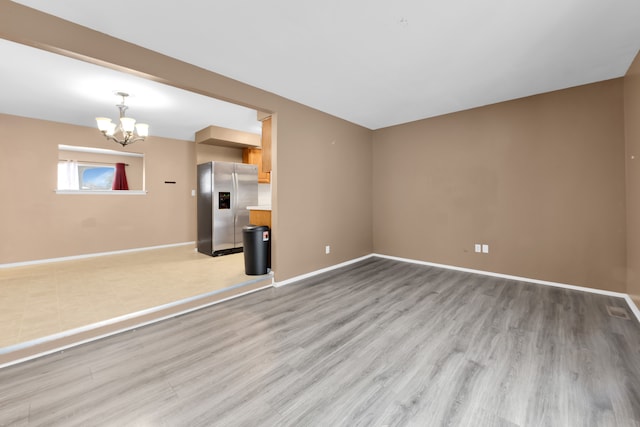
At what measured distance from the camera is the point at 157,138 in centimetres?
605

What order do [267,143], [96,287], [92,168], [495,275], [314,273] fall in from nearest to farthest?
[96,287]
[267,143]
[495,275]
[314,273]
[92,168]

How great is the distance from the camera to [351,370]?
1.89 meters

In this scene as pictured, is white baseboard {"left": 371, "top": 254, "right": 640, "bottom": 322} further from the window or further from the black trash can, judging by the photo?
the window

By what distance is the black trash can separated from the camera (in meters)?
3.78

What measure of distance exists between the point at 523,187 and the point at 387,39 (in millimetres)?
2912

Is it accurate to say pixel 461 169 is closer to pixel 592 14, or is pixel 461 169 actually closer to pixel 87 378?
pixel 592 14

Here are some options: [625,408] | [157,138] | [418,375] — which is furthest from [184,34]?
[157,138]

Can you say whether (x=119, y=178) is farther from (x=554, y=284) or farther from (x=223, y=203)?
(x=554, y=284)

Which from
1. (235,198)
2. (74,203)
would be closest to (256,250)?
(235,198)

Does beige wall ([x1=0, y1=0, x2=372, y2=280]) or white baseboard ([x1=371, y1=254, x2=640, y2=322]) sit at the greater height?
beige wall ([x1=0, y1=0, x2=372, y2=280])

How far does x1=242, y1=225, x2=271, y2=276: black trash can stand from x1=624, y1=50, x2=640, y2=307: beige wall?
416 cm

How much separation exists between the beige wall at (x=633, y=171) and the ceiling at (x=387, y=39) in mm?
251

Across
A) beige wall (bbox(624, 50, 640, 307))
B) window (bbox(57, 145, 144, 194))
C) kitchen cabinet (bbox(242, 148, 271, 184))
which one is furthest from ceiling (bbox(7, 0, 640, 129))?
window (bbox(57, 145, 144, 194))

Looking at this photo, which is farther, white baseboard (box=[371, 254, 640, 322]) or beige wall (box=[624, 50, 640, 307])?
white baseboard (box=[371, 254, 640, 322])
